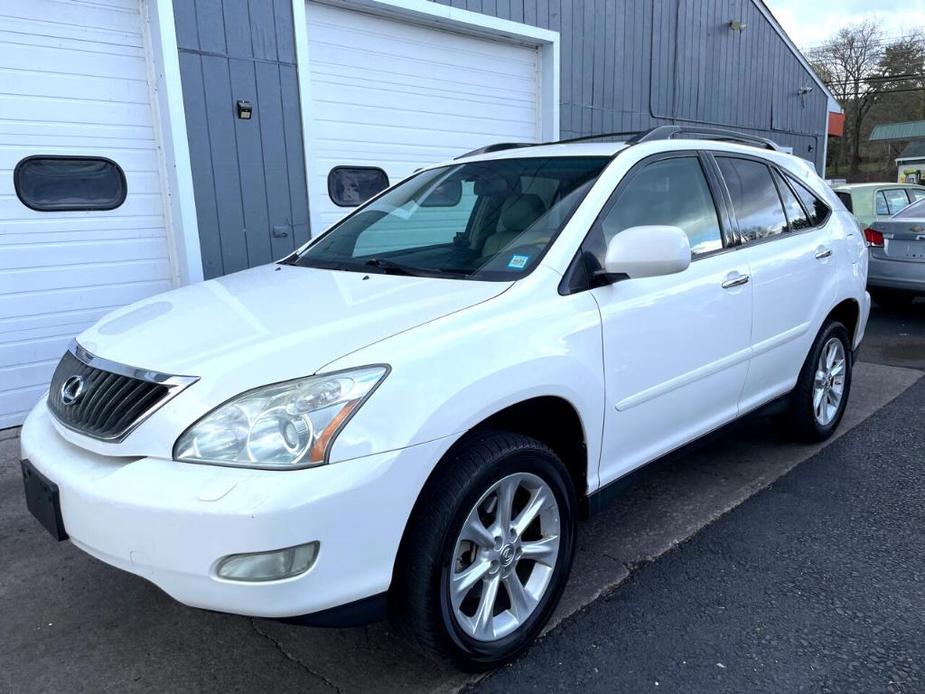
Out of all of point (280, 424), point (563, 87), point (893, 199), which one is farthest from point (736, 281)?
point (893, 199)

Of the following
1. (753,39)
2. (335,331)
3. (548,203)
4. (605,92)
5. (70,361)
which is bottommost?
(70,361)

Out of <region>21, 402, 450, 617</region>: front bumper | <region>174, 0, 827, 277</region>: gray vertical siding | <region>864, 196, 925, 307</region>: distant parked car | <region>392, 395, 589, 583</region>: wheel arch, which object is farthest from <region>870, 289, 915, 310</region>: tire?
<region>21, 402, 450, 617</region>: front bumper

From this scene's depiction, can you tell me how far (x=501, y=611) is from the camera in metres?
2.46

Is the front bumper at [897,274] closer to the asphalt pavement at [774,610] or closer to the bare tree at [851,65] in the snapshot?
the asphalt pavement at [774,610]

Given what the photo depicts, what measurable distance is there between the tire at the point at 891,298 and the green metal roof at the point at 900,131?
4495 centimetres

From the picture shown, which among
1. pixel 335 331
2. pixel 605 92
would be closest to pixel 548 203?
pixel 335 331

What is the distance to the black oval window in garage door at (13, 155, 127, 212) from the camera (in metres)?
4.68

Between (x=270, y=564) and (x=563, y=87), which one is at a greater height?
(x=563, y=87)

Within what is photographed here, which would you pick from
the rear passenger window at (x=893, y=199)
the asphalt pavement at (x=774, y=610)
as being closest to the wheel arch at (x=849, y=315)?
the asphalt pavement at (x=774, y=610)

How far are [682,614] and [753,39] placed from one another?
36.7 ft

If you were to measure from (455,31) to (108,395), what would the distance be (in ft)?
Answer: 19.1

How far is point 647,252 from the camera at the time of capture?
2.55m

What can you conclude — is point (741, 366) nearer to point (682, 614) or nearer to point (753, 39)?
point (682, 614)

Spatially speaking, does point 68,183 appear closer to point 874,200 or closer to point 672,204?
point 672,204
